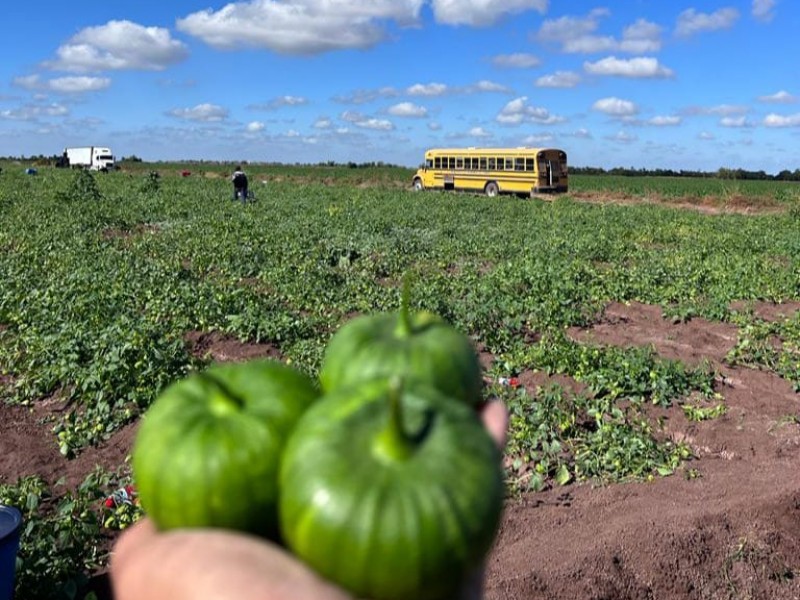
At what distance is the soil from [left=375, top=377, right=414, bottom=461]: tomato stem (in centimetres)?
338

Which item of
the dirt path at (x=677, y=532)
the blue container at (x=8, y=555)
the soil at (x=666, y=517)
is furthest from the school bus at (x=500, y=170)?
the blue container at (x=8, y=555)

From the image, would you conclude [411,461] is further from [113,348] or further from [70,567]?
[113,348]

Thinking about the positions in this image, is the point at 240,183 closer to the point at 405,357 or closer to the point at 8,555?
the point at 8,555

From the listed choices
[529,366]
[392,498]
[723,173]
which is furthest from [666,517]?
[723,173]

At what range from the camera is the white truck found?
8100 centimetres

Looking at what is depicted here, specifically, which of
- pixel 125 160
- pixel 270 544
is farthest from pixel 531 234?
pixel 125 160

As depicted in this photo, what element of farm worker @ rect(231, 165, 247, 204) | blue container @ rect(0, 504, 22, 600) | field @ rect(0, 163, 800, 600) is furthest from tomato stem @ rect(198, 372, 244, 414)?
farm worker @ rect(231, 165, 247, 204)

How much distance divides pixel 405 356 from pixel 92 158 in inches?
3498

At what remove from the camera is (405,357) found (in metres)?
1.72

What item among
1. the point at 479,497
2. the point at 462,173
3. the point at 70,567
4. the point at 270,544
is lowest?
the point at 70,567

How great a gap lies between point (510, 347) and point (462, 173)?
3532 centimetres

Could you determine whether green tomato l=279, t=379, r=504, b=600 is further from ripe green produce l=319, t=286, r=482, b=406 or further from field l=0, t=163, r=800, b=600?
field l=0, t=163, r=800, b=600

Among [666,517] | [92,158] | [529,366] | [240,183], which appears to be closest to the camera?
[666,517]

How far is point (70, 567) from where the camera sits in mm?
4586
